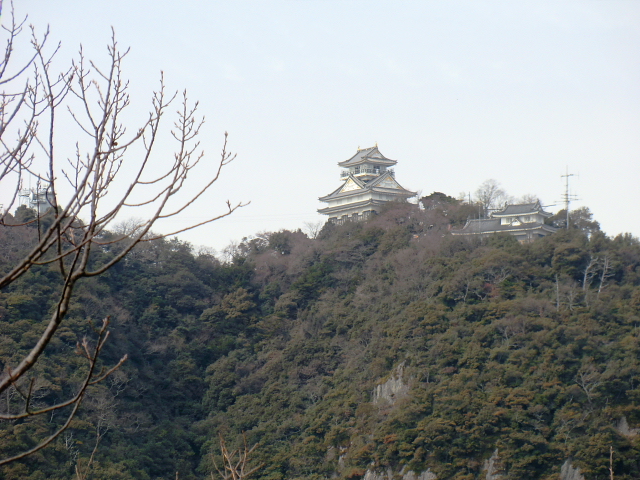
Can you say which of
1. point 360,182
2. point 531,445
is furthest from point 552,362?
point 360,182

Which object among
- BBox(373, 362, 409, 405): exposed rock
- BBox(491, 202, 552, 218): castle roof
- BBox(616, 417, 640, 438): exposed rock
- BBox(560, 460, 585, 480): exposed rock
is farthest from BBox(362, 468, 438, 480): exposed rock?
BBox(491, 202, 552, 218): castle roof

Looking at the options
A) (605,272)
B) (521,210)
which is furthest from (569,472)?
(521,210)

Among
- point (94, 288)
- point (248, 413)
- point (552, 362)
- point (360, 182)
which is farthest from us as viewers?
point (360, 182)

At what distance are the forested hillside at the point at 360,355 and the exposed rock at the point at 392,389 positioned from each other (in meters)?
0.04

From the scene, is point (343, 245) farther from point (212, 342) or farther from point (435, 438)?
point (435, 438)

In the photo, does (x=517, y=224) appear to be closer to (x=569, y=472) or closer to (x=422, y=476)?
(x=569, y=472)

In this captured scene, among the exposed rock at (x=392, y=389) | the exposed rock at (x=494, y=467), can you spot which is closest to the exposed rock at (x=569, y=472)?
the exposed rock at (x=494, y=467)

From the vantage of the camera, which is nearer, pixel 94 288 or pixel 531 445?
pixel 531 445

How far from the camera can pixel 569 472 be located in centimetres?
1496

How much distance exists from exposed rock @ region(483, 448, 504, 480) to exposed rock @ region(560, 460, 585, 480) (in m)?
1.18

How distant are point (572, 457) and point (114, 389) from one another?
1114cm

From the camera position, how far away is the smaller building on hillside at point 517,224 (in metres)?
23.0

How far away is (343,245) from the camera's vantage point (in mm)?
24516

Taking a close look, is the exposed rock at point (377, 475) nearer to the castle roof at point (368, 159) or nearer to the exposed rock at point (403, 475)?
the exposed rock at point (403, 475)
